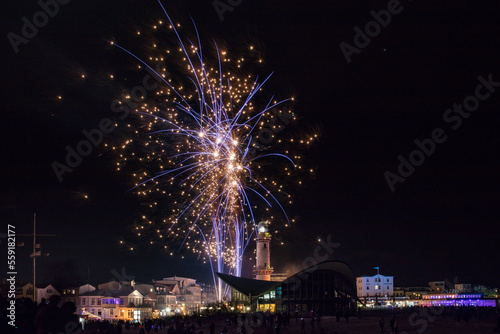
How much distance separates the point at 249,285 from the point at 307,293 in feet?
26.6

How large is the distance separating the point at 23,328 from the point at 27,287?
249 feet

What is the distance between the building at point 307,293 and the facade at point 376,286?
5757 cm

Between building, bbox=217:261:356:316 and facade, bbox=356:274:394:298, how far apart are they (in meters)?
57.6

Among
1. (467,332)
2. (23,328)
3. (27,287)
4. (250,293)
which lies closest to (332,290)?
(250,293)

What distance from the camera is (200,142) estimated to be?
136 ft

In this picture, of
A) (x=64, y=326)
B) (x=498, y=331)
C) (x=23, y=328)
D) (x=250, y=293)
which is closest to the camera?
(x=64, y=326)

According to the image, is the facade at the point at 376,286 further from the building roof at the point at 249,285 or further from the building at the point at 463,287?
the building roof at the point at 249,285

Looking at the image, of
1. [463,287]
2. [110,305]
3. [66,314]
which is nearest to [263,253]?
[110,305]

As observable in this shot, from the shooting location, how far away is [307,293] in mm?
62594

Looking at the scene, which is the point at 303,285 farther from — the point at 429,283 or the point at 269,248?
the point at 429,283

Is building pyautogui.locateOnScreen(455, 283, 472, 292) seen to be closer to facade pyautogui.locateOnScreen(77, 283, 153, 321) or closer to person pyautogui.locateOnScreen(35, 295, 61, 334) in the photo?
facade pyautogui.locateOnScreen(77, 283, 153, 321)

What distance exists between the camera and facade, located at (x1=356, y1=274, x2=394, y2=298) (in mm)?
119125

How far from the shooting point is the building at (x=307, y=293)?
62.2 m

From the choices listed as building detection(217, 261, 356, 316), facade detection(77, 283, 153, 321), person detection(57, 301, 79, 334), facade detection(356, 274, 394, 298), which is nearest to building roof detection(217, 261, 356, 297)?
building detection(217, 261, 356, 316)
